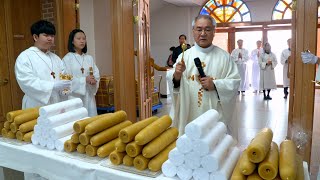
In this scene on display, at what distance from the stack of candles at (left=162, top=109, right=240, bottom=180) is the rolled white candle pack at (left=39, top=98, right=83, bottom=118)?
89cm

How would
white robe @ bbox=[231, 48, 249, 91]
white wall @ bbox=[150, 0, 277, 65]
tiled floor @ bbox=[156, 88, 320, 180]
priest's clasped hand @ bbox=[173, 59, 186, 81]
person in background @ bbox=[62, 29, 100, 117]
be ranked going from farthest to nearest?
white wall @ bbox=[150, 0, 277, 65] → white robe @ bbox=[231, 48, 249, 91] → tiled floor @ bbox=[156, 88, 320, 180] → person in background @ bbox=[62, 29, 100, 117] → priest's clasped hand @ bbox=[173, 59, 186, 81]

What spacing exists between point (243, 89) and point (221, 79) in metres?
8.97

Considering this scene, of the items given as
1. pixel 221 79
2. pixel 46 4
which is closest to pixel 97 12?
pixel 46 4

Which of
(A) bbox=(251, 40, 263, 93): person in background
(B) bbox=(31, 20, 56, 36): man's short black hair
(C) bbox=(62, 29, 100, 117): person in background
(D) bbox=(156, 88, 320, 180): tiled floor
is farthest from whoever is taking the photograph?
(A) bbox=(251, 40, 263, 93): person in background

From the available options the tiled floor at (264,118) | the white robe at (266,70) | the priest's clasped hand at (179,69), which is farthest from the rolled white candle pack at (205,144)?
the white robe at (266,70)

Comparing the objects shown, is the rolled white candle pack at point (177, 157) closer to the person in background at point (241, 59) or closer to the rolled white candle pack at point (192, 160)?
the rolled white candle pack at point (192, 160)

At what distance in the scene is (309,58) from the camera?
9.51ft

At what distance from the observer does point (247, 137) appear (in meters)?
5.12

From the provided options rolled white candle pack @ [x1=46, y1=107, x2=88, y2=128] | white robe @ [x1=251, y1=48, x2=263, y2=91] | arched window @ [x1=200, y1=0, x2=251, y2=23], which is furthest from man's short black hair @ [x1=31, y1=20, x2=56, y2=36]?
arched window @ [x1=200, y1=0, x2=251, y2=23]

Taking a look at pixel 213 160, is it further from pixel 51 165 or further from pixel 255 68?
pixel 255 68

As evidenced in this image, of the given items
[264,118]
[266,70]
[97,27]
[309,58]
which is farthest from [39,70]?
[266,70]

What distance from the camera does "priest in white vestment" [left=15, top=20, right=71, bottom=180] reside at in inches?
113

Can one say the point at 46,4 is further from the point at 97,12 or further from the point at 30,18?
the point at 97,12

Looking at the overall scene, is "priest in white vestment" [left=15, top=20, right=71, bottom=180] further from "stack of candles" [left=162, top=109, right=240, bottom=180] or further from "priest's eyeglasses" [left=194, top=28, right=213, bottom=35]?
"stack of candles" [left=162, top=109, right=240, bottom=180]
